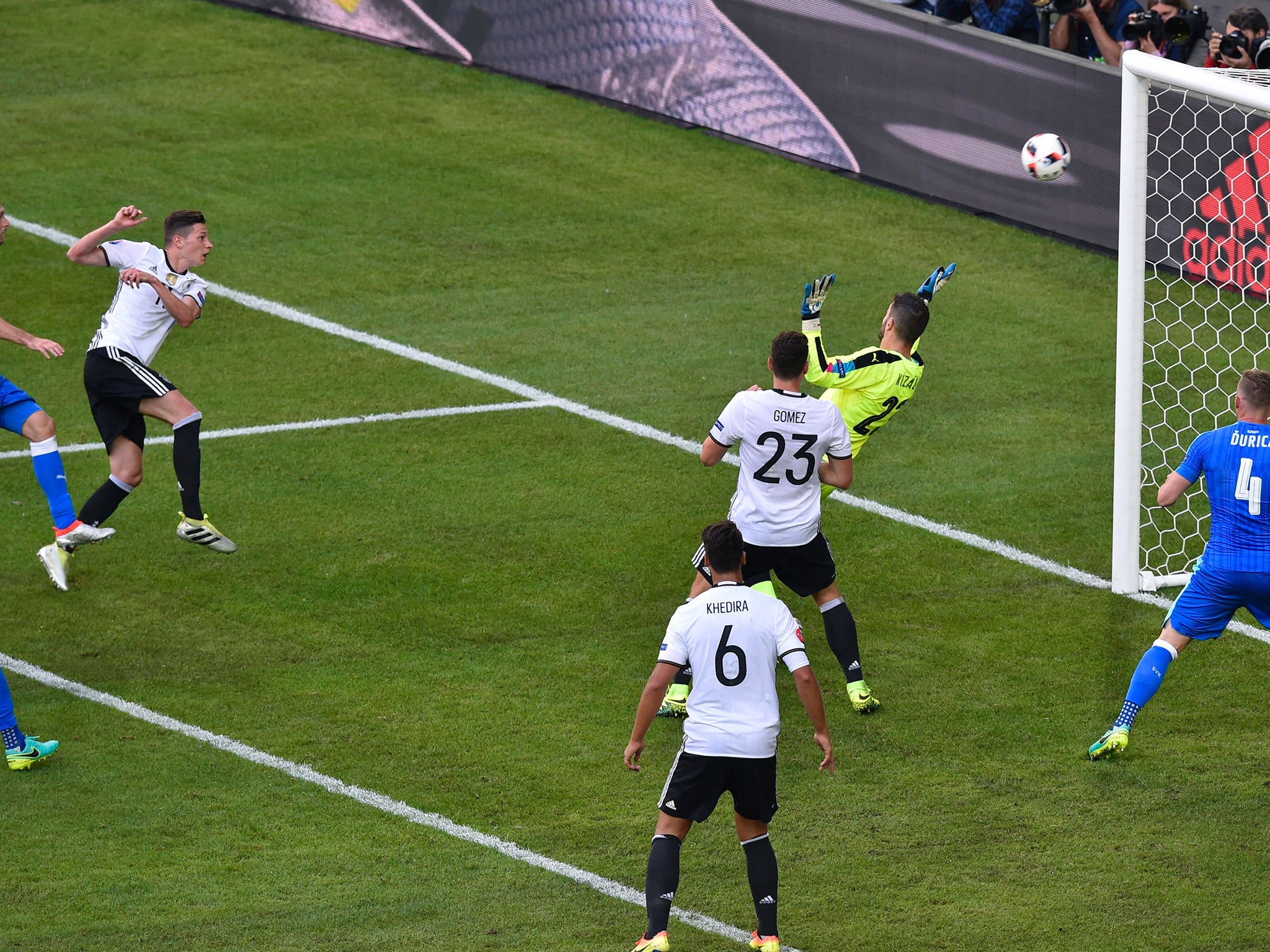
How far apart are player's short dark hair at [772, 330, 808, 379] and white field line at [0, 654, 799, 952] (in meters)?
2.52

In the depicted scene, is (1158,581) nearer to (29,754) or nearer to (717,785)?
(717,785)

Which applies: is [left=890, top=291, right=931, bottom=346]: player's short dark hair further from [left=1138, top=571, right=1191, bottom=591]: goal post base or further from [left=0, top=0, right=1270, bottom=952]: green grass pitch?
[left=1138, top=571, right=1191, bottom=591]: goal post base

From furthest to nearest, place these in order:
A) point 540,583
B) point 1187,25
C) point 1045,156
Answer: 1. point 1187,25
2. point 1045,156
3. point 540,583

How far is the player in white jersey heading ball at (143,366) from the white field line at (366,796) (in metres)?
1.29

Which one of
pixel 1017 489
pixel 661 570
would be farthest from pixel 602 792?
pixel 1017 489

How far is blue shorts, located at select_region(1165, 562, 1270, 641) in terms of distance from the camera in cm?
880

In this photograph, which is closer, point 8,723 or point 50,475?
point 8,723

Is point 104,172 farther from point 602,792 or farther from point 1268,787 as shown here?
point 1268,787

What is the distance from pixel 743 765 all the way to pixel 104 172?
13.3 m

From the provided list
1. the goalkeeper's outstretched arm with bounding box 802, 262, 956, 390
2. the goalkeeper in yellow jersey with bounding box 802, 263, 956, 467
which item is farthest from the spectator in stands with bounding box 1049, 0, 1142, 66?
the goalkeeper in yellow jersey with bounding box 802, 263, 956, 467

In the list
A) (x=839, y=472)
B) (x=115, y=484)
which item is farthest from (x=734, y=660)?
(x=115, y=484)

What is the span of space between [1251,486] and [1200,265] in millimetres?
6970

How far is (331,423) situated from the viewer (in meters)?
13.5

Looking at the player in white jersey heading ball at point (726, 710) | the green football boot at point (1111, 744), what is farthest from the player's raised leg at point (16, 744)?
the green football boot at point (1111, 744)
